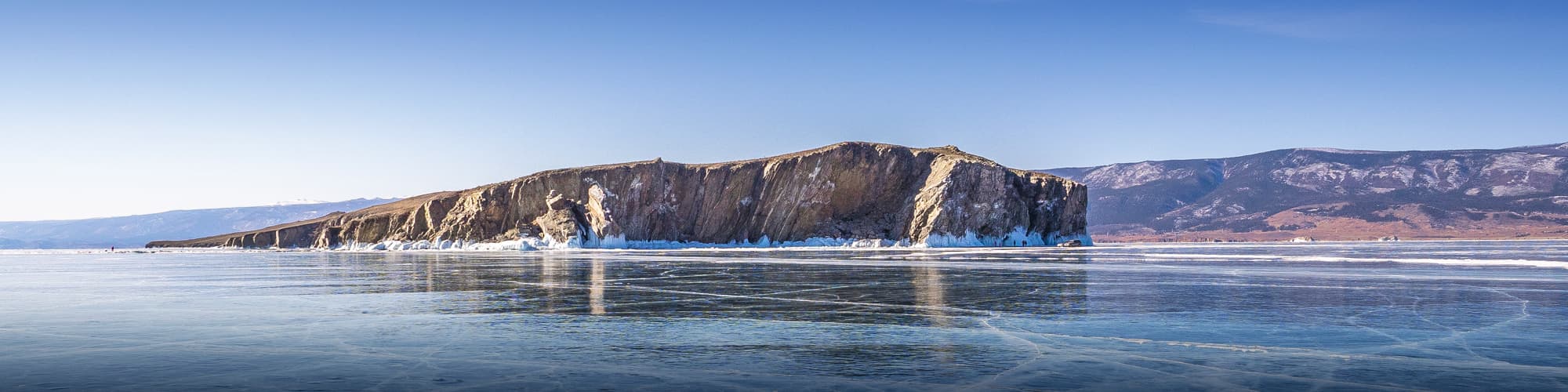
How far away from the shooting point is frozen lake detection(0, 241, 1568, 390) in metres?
9.64

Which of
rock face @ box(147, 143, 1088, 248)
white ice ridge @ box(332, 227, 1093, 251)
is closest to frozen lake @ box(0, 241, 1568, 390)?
white ice ridge @ box(332, 227, 1093, 251)

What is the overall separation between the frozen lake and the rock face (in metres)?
76.5

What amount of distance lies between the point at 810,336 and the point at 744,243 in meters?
107

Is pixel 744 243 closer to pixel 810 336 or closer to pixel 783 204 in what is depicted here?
pixel 783 204

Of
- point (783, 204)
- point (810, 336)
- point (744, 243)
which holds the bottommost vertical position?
point (744, 243)

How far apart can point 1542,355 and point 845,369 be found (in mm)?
7812

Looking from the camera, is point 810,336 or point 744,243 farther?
point 744,243

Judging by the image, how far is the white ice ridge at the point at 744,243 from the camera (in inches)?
3986

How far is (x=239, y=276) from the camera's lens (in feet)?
117

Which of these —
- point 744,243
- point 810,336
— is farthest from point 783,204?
point 810,336

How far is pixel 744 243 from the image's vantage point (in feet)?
394

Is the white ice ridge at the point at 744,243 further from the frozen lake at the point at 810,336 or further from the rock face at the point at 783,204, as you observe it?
the frozen lake at the point at 810,336

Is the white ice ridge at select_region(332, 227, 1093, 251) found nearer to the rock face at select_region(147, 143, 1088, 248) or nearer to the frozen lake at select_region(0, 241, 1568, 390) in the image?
the rock face at select_region(147, 143, 1088, 248)

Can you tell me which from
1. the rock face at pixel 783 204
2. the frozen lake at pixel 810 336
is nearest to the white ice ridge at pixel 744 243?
the rock face at pixel 783 204
